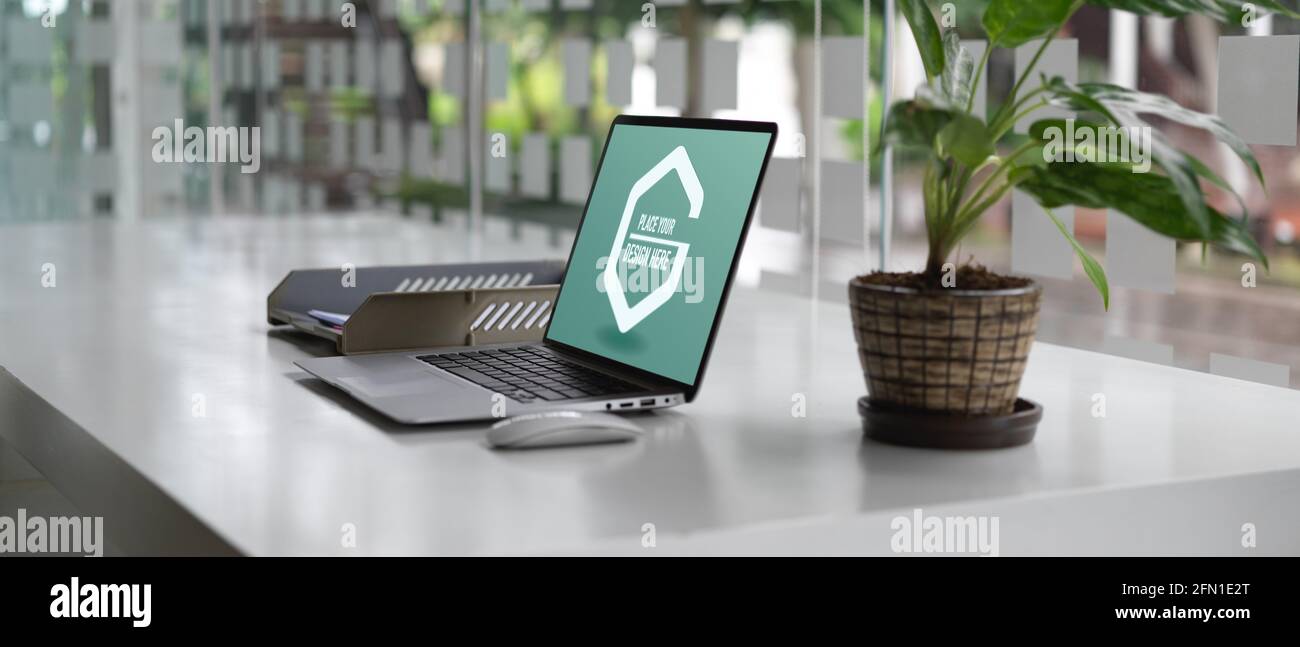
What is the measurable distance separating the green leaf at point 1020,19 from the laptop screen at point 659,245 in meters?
0.20

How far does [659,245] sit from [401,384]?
23 cm

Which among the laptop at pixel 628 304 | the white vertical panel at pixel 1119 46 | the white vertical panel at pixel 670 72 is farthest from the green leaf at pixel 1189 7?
the white vertical panel at pixel 1119 46

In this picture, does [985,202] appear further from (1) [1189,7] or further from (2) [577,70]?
(2) [577,70]

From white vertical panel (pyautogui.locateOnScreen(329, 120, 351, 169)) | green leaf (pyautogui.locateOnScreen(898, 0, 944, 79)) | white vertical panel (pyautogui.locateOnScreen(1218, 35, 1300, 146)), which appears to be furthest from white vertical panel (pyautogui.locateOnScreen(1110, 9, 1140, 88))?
green leaf (pyautogui.locateOnScreen(898, 0, 944, 79))

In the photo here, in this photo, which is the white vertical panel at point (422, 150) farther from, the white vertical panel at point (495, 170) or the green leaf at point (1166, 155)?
the green leaf at point (1166, 155)

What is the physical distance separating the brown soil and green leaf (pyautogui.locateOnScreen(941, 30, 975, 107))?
0.38ft

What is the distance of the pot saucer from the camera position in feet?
3.19

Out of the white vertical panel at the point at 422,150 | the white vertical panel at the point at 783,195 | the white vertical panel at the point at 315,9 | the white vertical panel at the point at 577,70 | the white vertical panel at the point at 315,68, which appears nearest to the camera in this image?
the white vertical panel at the point at 783,195

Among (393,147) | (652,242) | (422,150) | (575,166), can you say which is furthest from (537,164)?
(652,242)

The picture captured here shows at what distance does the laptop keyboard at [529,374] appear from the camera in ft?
3.62

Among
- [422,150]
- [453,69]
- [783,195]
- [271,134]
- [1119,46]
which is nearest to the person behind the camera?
[783,195]

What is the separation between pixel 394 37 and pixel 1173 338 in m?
6.72

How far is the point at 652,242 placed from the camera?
1181 mm
